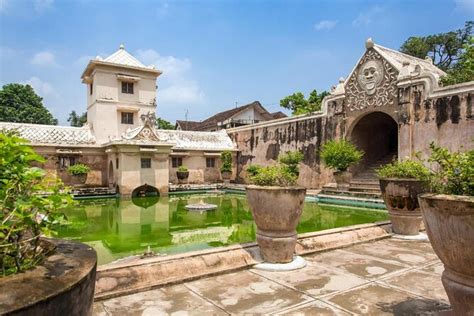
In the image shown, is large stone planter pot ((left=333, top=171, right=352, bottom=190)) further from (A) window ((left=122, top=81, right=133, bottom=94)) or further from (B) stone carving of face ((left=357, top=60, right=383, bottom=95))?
(A) window ((left=122, top=81, right=133, bottom=94))

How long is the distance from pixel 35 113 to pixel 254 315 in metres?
34.8

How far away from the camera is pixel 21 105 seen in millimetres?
30797

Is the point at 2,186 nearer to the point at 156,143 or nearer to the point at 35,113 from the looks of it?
the point at 156,143

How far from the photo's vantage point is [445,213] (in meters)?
2.05

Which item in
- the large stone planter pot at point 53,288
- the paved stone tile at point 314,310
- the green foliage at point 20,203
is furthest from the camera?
the paved stone tile at point 314,310

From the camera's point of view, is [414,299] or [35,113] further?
[35,113]

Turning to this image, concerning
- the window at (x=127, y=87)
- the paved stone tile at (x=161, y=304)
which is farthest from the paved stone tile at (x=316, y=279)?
the window at (x=127, y=87)

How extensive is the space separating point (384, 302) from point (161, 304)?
1.90 meters

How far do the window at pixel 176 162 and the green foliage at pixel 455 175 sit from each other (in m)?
16.9

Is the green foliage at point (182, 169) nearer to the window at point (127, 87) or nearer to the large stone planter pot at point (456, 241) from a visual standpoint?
the window at point (127, 87)

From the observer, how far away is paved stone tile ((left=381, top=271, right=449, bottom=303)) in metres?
3.05

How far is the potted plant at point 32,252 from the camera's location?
135 cm

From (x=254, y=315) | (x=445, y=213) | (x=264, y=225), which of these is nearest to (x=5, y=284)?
(x=254, y=315)

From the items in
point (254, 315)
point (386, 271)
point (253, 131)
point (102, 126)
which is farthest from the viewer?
point (253, 131)
